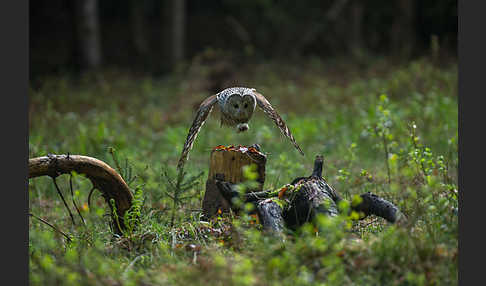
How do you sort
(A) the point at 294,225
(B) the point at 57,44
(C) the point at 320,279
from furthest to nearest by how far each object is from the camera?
(B) the point at 57,44 < (A) the point at 294,225 < (C) the point at 320,279

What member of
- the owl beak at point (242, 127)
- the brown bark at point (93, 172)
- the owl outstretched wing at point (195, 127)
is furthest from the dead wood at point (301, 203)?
the brown bark at point (93, 172)

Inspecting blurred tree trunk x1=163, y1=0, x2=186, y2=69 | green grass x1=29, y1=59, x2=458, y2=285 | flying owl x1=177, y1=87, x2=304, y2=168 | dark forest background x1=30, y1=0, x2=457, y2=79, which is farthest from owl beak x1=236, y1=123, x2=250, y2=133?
blurred tree trunk x1=163, y1=0, x2=186, y2=69

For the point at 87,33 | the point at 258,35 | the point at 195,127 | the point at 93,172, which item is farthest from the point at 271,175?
the point at 258,35

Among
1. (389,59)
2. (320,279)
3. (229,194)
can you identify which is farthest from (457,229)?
(389,59)

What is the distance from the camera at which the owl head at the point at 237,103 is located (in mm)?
4402

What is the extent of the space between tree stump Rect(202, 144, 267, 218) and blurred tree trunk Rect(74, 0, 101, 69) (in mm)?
11661

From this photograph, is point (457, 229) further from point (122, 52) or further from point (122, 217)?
point (122, 52)

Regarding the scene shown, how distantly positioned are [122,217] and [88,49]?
39.2ft

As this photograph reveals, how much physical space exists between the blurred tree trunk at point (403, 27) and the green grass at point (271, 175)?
6.08 feet

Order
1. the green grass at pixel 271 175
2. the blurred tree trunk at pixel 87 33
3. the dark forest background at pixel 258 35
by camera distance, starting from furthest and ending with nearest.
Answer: the dark forest background at pixel 258 35 < the blurred tree trunk at pixel 87 33 < the green grass at pixel 271 175

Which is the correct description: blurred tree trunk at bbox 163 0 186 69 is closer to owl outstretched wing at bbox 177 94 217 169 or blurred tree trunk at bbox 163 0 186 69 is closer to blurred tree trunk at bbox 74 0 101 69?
blurred tree trunk at bbox 74 0 101 69

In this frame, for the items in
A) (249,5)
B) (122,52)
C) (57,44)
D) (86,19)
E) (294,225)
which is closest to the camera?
(294,225)

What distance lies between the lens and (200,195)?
16.9 ft

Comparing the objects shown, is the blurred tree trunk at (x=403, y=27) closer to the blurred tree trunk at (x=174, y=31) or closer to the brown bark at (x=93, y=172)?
the blurred tree trunk at (x=174, y=31)
